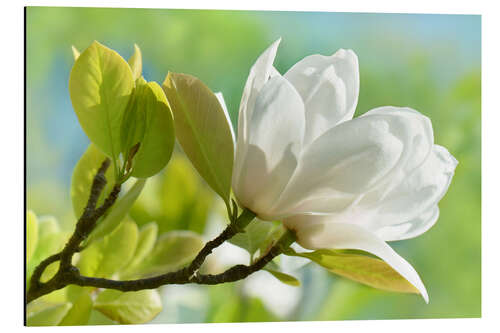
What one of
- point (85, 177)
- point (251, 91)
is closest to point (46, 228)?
point (85, 177)

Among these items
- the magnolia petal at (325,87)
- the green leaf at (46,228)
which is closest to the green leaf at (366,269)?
the magnolia petal at (325,87)

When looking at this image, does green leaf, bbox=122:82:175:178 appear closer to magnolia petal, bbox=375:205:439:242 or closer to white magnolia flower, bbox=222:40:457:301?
white magnolia flower, bbox=222:40:457:301

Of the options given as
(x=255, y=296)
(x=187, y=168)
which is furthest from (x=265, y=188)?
(x=255, y=296)

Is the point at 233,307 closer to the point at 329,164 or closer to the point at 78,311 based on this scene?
the point at 78,311
